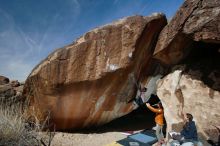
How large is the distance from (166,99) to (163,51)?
105cm

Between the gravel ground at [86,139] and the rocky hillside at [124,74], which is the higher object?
the rocky hillside at [124,74]

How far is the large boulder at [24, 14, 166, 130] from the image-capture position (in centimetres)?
650

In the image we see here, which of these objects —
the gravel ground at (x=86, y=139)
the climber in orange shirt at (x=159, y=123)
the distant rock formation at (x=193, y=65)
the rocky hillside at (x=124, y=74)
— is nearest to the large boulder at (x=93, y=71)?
the rocky hillside at (x=124, y=74)

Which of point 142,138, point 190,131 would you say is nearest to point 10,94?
point 142,138

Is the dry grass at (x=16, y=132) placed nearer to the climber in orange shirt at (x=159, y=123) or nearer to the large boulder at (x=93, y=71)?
the large boulder at (x=93, y=71)

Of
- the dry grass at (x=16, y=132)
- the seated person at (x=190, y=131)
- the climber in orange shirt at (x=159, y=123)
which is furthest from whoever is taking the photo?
the climber in orange shirt at (x=159, y=123)

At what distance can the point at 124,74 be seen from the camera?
6.69 meters

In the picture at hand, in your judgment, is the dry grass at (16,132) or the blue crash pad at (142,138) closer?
the dry grass at (16,132)

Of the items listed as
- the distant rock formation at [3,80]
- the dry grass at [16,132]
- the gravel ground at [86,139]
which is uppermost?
the distant rock formation at [3,80]

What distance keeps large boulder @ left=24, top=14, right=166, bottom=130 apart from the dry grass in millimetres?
667

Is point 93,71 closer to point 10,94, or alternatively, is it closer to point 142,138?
point 142,138

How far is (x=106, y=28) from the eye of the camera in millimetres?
6547

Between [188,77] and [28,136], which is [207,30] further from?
[28,136]

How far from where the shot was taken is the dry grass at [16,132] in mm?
5424
